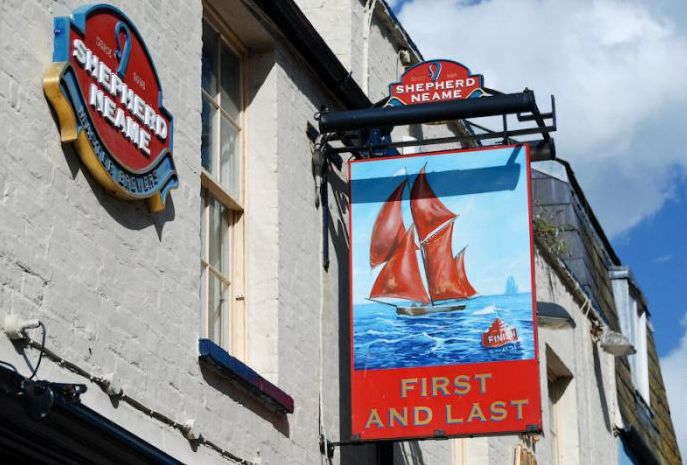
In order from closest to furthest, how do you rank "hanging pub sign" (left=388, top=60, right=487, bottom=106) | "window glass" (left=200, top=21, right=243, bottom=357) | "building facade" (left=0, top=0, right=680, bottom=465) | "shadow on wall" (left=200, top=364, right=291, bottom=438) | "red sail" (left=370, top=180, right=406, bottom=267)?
"building facade" (left=0, top=0, right=680, bottom=465), "shadow on wall" (left=200, top=364, right=291, bottom=438), "window glass" (left=200, top=21, right=243, bottom=357), "red sail" (left=370, top=180, right=406, bottom=267), "hanging pub sign" (left=388, top=60, right=487, bottom=106)

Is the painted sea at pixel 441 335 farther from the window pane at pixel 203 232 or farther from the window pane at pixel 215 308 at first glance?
the window pane at pixel 203 232

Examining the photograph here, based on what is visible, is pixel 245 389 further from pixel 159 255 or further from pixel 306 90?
pixel 306 90

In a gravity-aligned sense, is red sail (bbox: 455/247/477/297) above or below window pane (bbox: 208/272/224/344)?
above

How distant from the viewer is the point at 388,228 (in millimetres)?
12445

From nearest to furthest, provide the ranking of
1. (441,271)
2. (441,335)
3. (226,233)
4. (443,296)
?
(226,233) → (441,335) → (443,296) → (441,271)

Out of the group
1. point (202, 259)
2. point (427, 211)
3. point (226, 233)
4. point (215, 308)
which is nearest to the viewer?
point (202, 259)

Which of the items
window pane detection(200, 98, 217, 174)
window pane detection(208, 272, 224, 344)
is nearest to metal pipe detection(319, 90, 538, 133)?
window pane detection(200, 98, 217, 174)

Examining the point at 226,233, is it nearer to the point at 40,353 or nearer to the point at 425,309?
the point at 425,309

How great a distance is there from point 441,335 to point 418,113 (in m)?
1.89

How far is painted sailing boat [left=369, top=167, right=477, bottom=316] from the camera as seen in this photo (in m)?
12.1

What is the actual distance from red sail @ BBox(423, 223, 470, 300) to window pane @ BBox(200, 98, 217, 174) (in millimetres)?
1863

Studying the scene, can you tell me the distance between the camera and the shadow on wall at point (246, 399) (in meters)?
10.2

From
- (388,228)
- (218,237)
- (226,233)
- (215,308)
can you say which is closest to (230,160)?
(226,233)

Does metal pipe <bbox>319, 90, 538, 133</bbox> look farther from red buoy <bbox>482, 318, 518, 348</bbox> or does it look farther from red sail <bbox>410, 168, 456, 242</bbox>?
red buoy <bbox>482, 318, 518, 348</bbox>
